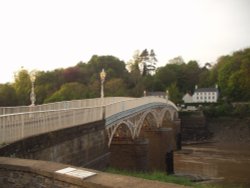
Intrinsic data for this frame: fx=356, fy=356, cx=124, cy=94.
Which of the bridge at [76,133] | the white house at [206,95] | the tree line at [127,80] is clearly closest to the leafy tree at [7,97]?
the tree line at [127,80]

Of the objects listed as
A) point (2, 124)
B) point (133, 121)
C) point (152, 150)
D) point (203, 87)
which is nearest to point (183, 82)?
point (203, 87)

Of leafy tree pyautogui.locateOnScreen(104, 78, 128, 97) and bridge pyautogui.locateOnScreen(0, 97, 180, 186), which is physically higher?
leafy tree pyautogui.locateOnScreen(104, 78, 128, 97)

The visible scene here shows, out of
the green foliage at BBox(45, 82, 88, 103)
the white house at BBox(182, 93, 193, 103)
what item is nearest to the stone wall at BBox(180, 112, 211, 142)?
the green foliage at BBox(45, 82, 88, 103)

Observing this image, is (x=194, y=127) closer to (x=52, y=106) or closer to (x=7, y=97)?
(x=7, y=97)

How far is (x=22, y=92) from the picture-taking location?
75.6m

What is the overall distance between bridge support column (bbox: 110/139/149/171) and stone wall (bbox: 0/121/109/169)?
7.82 m

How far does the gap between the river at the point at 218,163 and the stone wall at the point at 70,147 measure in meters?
13.0

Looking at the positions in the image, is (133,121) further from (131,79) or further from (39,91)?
(131,79)

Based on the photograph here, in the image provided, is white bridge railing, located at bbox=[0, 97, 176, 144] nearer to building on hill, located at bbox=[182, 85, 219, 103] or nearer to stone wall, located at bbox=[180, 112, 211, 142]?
stone wall, located at bbox=[180, 112, 211, 142]

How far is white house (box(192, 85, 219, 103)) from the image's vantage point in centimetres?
9394

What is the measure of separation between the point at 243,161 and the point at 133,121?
757 inches

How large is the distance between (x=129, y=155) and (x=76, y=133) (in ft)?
41.4

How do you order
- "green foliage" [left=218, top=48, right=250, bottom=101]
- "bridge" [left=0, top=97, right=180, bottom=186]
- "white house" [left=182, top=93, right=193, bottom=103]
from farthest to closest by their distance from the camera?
"white house" [left=182, top=93, right=193, bottom=103] → "green foliage" [left=218, top=48, right=250, bottom=101] → "bridge" [left=0, top=97, right=180, bottom=186]

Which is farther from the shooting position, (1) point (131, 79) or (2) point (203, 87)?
(2) point (203, 87)
